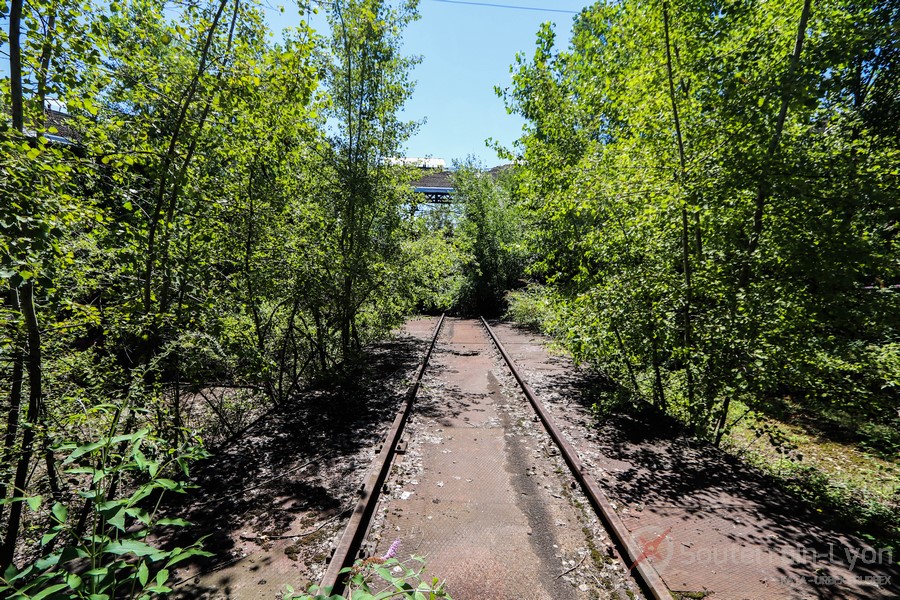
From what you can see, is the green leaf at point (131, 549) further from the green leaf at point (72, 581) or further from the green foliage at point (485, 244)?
the green foliage at point (485, 244)

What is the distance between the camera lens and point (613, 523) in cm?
388

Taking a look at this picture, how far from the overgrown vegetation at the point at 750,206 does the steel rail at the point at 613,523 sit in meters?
1.58

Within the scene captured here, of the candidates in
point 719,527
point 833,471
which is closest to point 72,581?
point 719,527

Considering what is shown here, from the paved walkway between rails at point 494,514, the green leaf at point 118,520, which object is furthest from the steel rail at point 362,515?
the green leaf at point 118,520

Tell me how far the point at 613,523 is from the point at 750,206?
423 centimetres

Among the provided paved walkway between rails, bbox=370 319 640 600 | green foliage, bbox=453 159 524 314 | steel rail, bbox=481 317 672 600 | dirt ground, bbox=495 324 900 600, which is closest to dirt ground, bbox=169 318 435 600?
paved walkway between rails, bbox=370 319 640 600

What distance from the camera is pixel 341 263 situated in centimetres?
755

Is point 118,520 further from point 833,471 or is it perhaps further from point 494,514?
point 833,471

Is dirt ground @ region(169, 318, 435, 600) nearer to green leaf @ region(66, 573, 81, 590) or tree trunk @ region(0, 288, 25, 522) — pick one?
tree trunk @ region(0, 288, 25, 522)

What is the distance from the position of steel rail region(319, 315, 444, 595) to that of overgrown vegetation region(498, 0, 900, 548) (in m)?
3.30

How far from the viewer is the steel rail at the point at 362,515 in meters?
3.19

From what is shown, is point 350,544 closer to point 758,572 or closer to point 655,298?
point 758,572

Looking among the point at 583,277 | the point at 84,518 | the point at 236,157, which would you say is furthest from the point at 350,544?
the point at 583,277

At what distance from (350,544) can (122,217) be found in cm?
Result: 345
